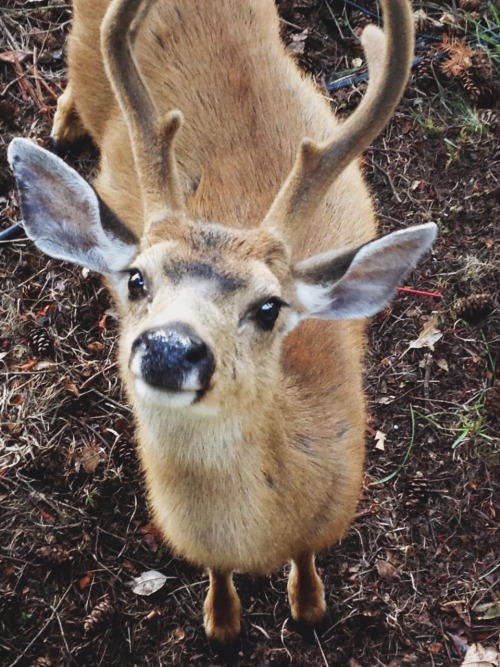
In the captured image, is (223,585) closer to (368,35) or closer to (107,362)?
(107,362)

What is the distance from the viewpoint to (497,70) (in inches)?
220

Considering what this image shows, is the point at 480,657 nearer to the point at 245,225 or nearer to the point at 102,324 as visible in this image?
the point at 245,225

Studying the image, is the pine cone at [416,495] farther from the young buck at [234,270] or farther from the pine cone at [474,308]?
the pine cone at [474,308]

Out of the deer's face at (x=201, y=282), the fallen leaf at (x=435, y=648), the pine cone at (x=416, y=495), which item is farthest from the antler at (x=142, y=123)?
the fallen leaf at (x=435, y=648)

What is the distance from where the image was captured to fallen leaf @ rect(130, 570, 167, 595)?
4.42 meters

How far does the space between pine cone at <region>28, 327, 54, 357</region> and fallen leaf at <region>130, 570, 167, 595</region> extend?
4.67 feet

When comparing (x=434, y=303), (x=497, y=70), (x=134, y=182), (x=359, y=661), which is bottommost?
(x=359, y=661)

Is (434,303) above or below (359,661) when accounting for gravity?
above

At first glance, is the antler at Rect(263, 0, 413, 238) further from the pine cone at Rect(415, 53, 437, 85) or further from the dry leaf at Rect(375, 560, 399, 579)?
the pine cone at Rect(415, 53, 437, 85)


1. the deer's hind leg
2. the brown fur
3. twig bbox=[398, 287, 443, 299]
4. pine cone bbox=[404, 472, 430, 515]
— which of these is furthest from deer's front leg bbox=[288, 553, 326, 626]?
the deer's hind leg

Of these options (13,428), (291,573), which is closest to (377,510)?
(291,573)

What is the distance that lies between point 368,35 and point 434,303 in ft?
6.48

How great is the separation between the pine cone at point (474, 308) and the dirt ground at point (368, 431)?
1cm

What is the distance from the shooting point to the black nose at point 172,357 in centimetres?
250
